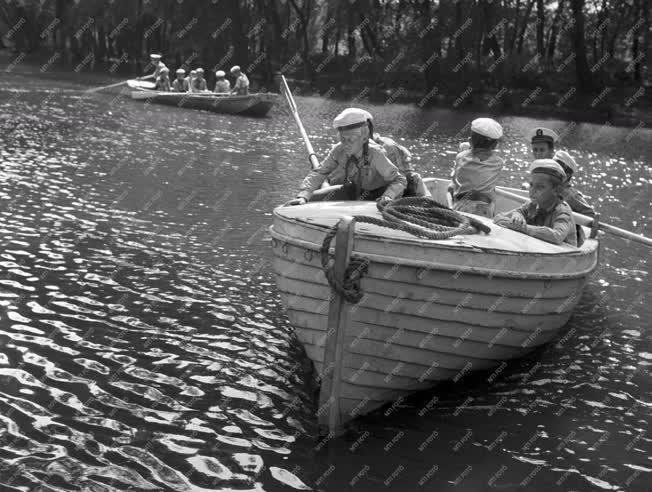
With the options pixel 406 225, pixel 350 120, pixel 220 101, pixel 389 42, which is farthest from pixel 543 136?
pixel 389 42

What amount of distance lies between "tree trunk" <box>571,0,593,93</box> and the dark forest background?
7cm

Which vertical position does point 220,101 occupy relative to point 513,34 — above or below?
below

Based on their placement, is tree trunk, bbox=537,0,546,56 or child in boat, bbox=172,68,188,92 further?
tree trunk, bbox=537,0,546,56

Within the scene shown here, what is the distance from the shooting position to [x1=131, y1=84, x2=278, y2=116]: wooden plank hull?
29344 millimetres

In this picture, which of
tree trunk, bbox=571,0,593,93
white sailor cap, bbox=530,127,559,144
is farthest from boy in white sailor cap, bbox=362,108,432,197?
tree trunk, bbox=571,0,593,93

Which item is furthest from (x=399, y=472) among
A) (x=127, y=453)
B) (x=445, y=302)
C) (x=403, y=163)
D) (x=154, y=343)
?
(x=403, y=163)

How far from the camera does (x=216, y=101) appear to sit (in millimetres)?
29766

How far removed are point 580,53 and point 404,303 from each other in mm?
40540

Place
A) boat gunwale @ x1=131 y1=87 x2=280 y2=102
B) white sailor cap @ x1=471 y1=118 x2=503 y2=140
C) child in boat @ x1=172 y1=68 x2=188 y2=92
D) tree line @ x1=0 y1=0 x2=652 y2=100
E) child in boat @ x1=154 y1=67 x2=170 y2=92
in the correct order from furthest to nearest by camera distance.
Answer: tree line @ x1=0 y1=0 x2=652 y2=100 < child in boat @ x1=154 y1=67 x2=170 y2=92 < child in boat @ x1=172 y1=68 x2=188 y2=92 < boat gunwale @ x1=131 y1=87 x2=280 y2=102 < white sailor cap @ x1=471 y1=118 x2=503 y2=140

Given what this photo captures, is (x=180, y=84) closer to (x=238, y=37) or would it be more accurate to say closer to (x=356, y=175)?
(x=238, y=37)

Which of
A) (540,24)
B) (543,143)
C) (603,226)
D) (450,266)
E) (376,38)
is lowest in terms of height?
(603,226)

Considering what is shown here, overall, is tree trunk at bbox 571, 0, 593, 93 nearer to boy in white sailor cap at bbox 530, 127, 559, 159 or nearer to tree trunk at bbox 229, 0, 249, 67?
tree trunk at bbox 229, 0, 249, 67

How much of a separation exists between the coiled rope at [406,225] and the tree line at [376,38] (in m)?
38.4

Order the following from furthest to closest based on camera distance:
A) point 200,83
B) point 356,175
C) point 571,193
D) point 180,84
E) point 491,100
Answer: point 491,100
point 200,83
point 180,84
point 571,193
point 356,175
